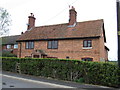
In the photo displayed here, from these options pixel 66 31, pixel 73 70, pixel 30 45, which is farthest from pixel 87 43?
pixel 30 45

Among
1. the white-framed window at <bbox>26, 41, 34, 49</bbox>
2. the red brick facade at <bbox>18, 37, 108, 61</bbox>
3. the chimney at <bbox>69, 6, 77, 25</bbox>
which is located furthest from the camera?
the white-framed window at <bbox>26, 41, 34, 49</bbox>

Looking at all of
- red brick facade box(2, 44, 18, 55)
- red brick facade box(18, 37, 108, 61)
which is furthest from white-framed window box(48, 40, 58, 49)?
red brick facade box(2, 44, 18, 55)

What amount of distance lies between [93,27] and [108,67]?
11011 mm

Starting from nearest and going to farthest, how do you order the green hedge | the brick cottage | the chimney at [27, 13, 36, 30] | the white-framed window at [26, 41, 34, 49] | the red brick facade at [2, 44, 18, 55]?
the green hedge
the brick cottage
the white-framed window at [26, 41, 34, 49]
the chimney at [27, 13, 36, 30]
the red brick facade at [2, 44, 18, 55]

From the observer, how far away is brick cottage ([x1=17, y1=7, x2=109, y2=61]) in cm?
1831

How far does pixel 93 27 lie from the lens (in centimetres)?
1998

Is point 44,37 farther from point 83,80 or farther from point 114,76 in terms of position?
point 114,76

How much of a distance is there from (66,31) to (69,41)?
2.35 metres

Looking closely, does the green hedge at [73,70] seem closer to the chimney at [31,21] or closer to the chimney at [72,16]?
the chimney at [72,16]

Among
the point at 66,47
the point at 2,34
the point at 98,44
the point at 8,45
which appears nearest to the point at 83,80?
the point at 98,44

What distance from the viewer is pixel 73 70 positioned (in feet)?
38.7

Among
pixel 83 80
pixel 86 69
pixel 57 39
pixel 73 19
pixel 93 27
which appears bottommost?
pixel 83 80

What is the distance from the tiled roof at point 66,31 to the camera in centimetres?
1933

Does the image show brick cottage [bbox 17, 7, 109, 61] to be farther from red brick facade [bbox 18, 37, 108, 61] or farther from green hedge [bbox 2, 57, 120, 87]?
green hedge [bbox 2, 57, 120, 87]
